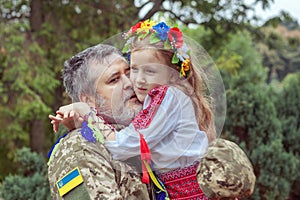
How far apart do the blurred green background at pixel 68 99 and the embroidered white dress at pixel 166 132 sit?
3836 mm

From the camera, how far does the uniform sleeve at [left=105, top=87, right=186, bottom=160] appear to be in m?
1.89

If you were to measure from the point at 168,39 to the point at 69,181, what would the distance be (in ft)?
2.28

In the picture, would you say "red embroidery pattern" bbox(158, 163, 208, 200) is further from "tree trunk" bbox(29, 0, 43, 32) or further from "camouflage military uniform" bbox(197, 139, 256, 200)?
"tree trunk" bbox(29, 0, 43, 32)

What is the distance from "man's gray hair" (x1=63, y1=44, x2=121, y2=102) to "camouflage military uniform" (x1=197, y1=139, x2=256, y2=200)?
2.57ft

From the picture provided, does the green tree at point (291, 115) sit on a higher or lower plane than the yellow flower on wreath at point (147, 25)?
lower

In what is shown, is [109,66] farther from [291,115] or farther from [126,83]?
[291,115]

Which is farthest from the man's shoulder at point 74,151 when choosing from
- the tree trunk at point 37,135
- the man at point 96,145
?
the tree trunk at point 37,135

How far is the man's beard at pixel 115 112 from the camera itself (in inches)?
81.0

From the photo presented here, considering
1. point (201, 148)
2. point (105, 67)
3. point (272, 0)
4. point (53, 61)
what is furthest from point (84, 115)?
point (272, 0)

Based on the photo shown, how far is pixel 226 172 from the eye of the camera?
1.48 m

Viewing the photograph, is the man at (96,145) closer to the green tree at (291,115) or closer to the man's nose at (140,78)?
the man's nose at (140,78)

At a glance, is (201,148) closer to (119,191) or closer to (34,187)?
(119,191)

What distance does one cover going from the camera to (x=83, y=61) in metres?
2.20

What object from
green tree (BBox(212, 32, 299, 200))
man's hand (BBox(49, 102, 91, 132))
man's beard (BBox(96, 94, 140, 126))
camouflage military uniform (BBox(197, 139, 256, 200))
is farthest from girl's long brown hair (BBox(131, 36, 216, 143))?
green tree (BBox(212, 32, 299, 200))
